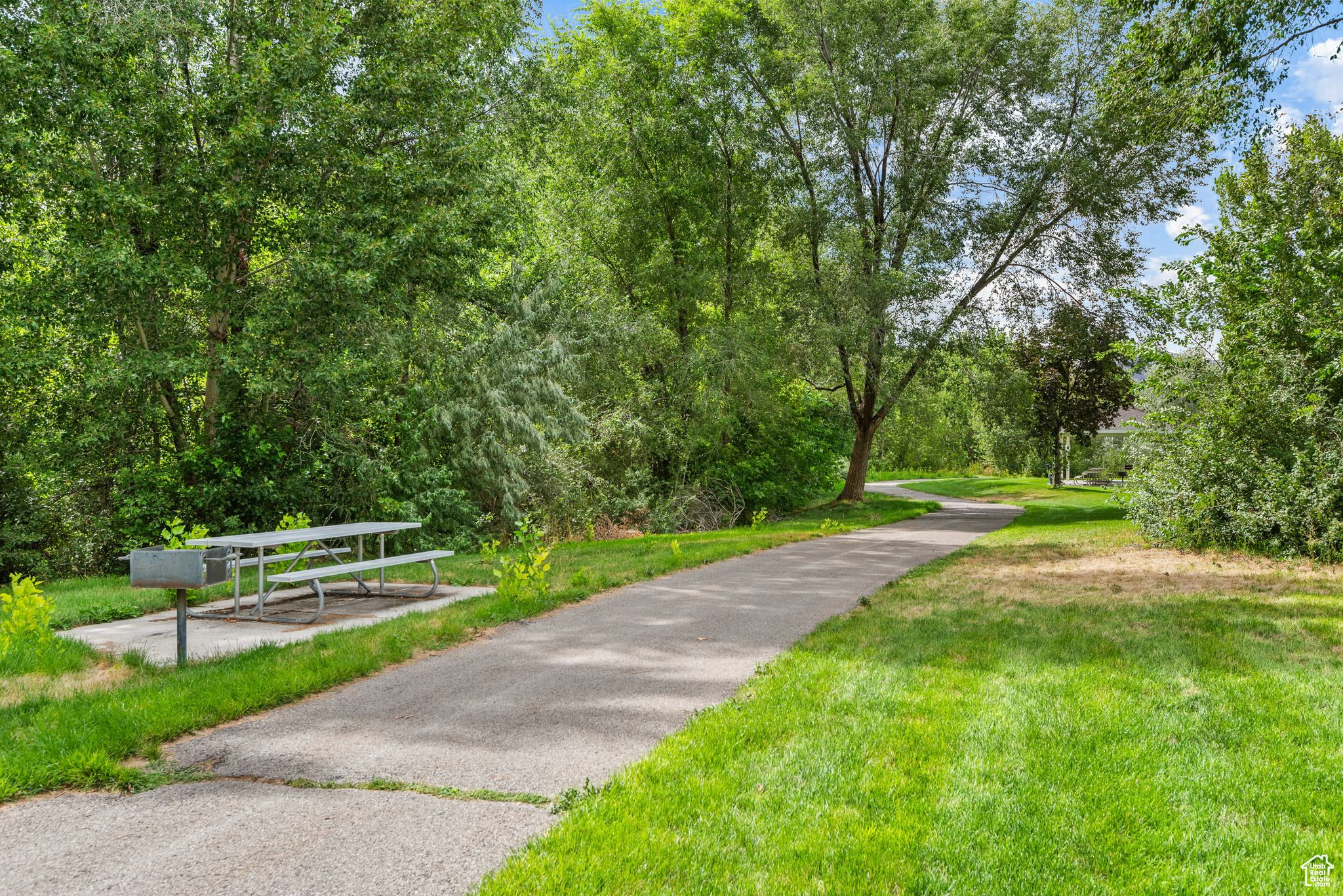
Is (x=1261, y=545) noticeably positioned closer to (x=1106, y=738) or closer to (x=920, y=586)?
(x=920, y=586)

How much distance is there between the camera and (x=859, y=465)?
966 inches

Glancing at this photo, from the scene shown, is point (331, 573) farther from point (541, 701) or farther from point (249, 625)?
point (541, 701)

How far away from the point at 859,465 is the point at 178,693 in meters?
21.8

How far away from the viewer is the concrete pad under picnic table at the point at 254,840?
276cm

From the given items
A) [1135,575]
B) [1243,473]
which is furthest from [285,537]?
[1243,473]

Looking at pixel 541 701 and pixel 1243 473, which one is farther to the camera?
pixel 1243 473

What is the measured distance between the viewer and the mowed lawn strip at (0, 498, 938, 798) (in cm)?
373

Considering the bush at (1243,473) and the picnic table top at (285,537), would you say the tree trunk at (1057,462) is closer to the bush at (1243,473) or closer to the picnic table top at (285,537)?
the bush at (1243,473)

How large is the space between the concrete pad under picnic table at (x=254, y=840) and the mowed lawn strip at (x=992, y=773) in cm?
30

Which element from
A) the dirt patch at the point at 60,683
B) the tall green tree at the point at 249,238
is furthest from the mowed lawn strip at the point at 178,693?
the tall green tree at the point at 249,238

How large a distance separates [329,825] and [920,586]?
7318 millimetres

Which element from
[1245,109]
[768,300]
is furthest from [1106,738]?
[768,300]

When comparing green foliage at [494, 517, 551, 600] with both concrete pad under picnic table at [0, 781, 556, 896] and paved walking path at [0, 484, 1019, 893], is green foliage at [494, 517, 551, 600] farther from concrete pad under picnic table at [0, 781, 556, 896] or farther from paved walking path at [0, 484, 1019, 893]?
concrete pad under picnic table at [0, 781, 556, 896]

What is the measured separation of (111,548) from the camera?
11656mm
